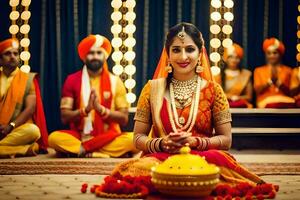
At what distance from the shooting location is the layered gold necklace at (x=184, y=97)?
10.3 ft

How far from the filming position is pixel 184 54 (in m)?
3.09

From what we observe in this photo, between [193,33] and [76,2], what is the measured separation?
3943mm

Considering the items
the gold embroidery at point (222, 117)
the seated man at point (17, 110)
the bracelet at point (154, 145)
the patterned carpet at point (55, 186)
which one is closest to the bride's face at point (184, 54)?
the gold embroidery at point (222, 117)

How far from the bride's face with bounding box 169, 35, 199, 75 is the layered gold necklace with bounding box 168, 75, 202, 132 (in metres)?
0.12

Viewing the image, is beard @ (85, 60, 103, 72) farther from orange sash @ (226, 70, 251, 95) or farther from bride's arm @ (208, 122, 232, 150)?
bride's arm @ (208, 122, 232, 150)

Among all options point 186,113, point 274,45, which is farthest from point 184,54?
point 274,45

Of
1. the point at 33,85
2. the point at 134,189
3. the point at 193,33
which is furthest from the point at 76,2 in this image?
the point at 134,189

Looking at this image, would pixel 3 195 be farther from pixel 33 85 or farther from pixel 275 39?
pixel 275 39

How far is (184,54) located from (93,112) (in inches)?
94.7

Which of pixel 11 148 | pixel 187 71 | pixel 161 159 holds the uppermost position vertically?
pixel 187 71

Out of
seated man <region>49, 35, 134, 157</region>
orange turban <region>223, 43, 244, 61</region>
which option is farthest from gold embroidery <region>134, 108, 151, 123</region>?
orange turban <region>223, 43, 244, 61</region>

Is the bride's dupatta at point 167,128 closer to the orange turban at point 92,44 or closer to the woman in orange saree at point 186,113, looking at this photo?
the woman in orange saree at point 186,113

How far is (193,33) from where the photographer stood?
10.2 ft

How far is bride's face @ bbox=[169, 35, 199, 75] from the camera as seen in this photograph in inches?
122
